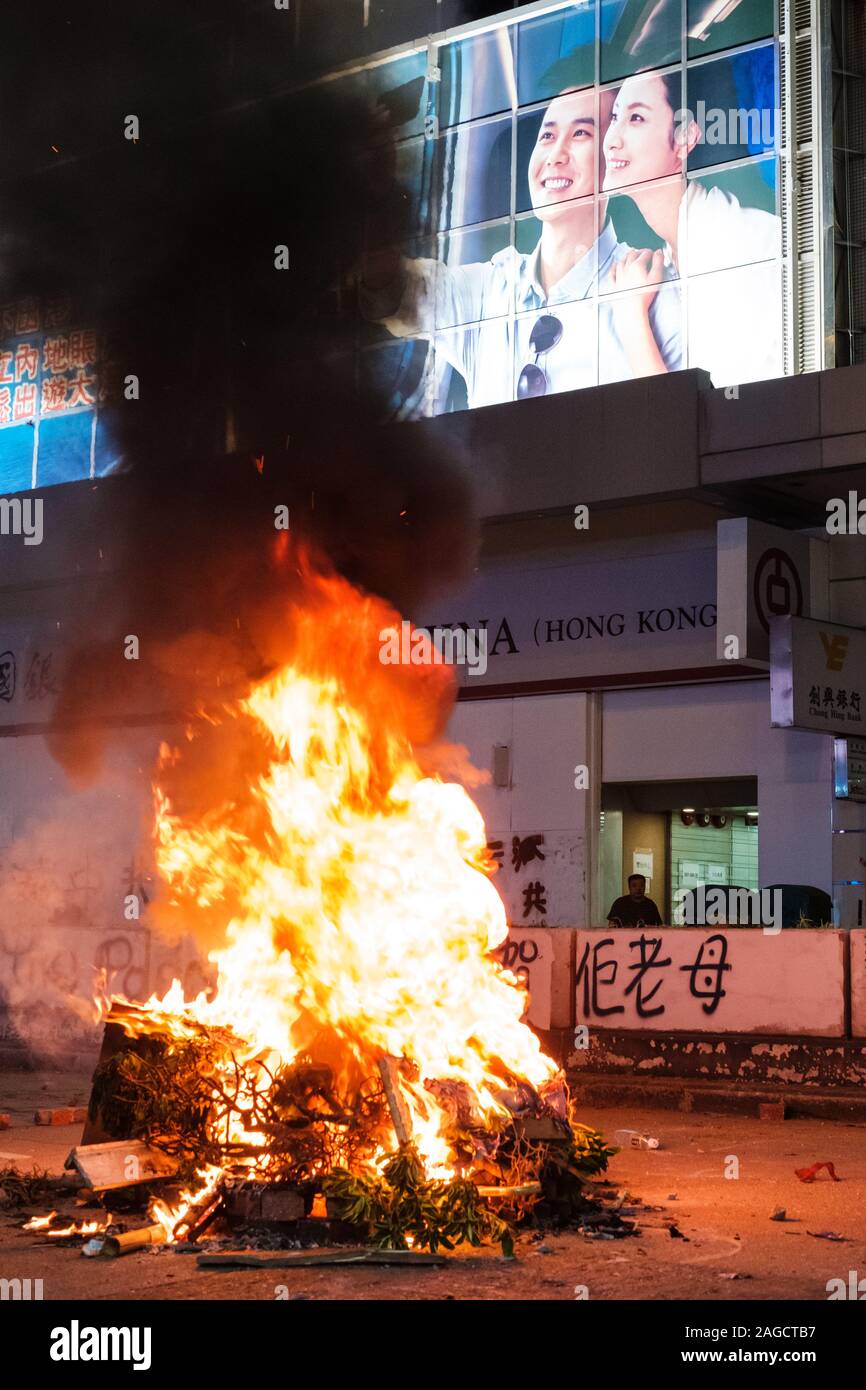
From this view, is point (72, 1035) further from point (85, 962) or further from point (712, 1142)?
point (712, 1142)

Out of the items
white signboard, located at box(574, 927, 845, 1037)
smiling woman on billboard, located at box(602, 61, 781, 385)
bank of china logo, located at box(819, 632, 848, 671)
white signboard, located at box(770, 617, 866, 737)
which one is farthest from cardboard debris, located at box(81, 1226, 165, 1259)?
smiling woman on billboard, located at box(602, 61, 781, 385)

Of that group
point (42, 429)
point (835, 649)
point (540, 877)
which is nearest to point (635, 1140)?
point (835, 649)

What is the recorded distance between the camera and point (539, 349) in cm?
1959

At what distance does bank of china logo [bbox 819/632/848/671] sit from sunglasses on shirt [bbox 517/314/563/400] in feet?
18.9

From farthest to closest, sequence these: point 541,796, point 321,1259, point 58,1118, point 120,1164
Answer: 1. point 541,796
2. point 58,1118
3. point 120,1164
4. point 321,1259

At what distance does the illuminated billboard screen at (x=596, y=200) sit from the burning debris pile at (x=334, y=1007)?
810cm

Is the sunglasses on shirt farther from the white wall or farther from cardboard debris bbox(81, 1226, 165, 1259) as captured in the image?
cardboard debris bbox(81, 1226, 165, 1259)

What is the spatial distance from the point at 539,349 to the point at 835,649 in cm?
635

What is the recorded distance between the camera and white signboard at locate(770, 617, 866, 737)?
15000 mm

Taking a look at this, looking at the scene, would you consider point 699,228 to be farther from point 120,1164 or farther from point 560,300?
point 120,1164

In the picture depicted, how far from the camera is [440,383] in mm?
20250

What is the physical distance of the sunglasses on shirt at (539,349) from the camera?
19.5 m

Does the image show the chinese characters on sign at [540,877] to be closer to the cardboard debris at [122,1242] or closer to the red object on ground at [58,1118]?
the red object on ground at [58,1118]

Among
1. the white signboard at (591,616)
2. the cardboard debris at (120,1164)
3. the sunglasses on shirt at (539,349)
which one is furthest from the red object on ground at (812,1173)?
the sunglasses on shirt at (539,349)
